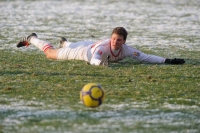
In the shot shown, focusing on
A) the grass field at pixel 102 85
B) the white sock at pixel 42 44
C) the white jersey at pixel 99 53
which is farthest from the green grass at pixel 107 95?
the white sock at pixel 42 44

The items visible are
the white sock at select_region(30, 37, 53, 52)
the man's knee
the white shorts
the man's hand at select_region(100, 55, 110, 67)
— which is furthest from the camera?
the white sock at select_region(30, 37, 53, 52)

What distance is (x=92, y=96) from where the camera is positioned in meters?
7.76

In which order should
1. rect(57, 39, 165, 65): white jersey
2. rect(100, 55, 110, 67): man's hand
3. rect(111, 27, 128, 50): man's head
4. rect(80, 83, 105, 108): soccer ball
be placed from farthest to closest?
rect(57, 39, 165, 65): white jersey
rect(111, 27, 128, 50): man's head
rect(100, 55, 110, 67): man's hand
rect(80, 83, 105, 108): soccer ball

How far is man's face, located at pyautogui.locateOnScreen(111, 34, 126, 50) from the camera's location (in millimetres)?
11773

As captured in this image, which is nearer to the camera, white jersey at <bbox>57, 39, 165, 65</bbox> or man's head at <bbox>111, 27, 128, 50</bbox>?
man's head at <bbox>111, 27, 128, 50</bbox>

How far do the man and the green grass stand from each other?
0.17 m

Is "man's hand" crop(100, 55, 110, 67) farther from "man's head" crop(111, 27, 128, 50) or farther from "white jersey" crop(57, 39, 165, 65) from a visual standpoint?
"man's head" crop(111, 27, 128, 50)

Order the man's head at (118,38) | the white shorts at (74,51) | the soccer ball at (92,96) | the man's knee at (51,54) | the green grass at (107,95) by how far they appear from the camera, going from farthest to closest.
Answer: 1. the man's knee at (51,54)
2. the white shorts at (74,51)
3. the man's head at (118,38)
4. the soccer ball at (92,96)
5. the green grass at (107,95)

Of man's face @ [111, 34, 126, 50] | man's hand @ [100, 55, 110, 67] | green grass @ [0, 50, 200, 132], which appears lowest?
green grass @ [0, 50, 200, 132]

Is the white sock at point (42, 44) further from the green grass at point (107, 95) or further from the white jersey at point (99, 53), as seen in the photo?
the white jersey at point (99, 53)

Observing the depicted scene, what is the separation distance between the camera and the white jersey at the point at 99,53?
39.2ft

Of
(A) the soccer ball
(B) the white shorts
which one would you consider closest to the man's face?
(B) the white shorts

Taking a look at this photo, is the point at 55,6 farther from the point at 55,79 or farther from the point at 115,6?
the point at 55,79

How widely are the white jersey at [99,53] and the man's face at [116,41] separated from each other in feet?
0.37
